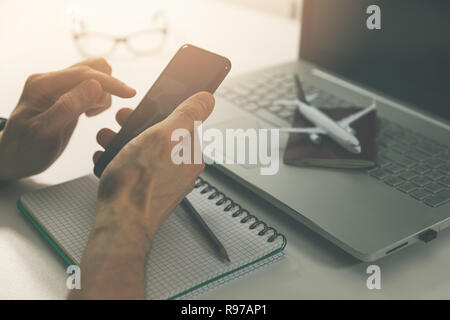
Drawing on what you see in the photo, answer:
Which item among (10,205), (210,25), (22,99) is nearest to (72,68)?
(22,99)

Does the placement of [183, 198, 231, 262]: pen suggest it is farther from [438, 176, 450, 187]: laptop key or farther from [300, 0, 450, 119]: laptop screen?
[300, 0, 450, 119]: laptop screen

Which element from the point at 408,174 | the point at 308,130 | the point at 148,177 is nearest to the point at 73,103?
the point at 148,177

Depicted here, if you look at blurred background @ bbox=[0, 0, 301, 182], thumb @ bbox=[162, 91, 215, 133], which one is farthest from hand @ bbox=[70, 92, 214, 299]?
blurred background @ bbox=[0, 0, 301, 182]

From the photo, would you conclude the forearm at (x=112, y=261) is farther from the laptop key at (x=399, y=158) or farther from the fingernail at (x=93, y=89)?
the laptop key at (x=399, y=158)

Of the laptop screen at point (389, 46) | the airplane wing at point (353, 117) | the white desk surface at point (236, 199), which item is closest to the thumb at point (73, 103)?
the white desk surface at point (236, 199)

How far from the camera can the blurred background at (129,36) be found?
3.71 ft

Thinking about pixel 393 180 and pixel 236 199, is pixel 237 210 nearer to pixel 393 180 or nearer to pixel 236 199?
pixel 236 199

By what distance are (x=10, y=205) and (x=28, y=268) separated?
0.14 metres

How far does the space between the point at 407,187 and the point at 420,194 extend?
2 centimetres

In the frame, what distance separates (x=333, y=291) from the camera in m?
0.53

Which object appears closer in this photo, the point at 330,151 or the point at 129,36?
the point at 330,151

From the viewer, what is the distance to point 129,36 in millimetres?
1246

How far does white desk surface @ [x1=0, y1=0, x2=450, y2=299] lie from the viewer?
0.53 meters
